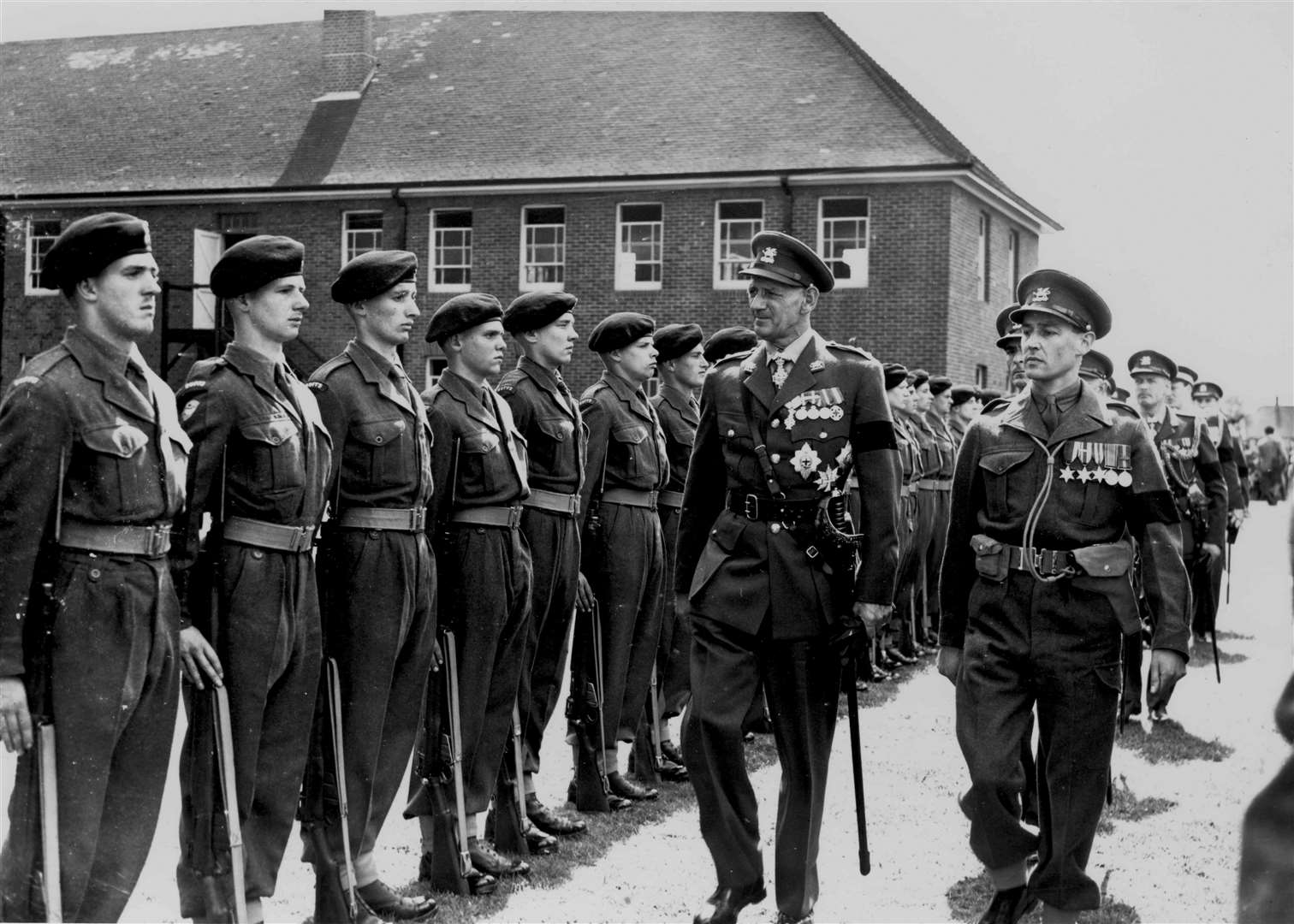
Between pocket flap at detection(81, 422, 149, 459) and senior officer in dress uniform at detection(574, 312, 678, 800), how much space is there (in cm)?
330

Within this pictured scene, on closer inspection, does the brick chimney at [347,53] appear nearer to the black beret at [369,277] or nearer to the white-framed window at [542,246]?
the white-framed window at [542,246]

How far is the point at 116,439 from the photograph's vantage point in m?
4.48

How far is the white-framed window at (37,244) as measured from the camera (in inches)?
1251

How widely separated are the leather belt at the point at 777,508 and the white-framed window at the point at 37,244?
29.3 m

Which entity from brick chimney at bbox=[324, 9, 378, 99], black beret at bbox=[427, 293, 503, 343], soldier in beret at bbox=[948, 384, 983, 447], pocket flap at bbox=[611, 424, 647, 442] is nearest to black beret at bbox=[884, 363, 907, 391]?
soldier in beret at bbox=[948, 384, 983, 447]

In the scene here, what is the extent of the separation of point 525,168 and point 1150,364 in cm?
1927

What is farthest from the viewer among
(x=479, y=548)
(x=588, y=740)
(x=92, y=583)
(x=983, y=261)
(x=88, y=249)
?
(x=983, y=261)

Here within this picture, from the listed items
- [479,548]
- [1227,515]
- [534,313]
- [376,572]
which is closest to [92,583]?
[376,572]

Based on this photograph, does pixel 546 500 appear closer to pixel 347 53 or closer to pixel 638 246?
pixel 638 246

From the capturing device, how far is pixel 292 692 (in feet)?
16.9

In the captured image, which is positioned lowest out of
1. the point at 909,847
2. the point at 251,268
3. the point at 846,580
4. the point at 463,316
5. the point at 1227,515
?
the point at 909,847

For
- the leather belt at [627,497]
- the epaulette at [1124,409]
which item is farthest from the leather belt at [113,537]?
the leather belt at [627,497]

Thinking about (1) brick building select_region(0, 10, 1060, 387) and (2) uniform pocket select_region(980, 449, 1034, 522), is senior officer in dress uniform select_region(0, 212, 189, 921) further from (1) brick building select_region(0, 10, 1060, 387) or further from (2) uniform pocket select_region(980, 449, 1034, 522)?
(1) brick building select_region(0, 10, 1060, 387)

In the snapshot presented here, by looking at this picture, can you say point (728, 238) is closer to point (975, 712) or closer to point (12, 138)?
point (12, 138)
